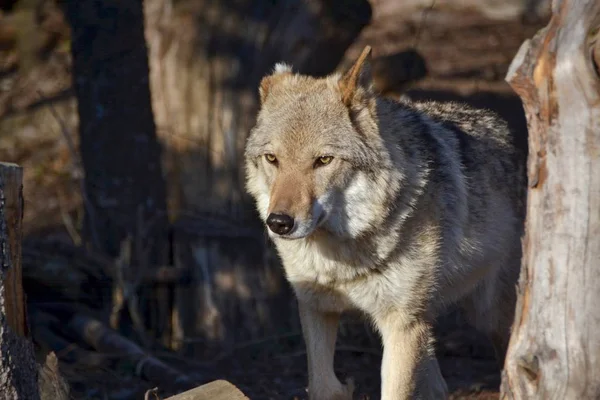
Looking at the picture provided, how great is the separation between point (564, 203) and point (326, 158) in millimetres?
1582

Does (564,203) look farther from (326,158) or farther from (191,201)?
(191,201)

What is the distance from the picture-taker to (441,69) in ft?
26.7

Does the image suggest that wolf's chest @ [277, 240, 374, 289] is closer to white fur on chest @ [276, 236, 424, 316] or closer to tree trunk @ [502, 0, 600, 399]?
white fur on chest @ [276, 236, 424, 316]

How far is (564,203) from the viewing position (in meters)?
3.13

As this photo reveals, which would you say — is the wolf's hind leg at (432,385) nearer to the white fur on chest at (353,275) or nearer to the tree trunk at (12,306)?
the white fur on chest at (353,275)

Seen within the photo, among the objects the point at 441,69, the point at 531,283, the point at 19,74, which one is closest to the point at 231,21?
the point at 441,69

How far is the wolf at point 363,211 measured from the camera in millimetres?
4477

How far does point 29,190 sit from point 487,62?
454 cm

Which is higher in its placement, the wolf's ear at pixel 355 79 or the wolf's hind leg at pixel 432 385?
the wolf's ear at pixel 355 79

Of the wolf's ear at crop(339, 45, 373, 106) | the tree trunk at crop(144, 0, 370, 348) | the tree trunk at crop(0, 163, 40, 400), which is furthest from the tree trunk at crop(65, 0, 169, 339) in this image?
the tree trunk at crop(0, 163, 40, 400)

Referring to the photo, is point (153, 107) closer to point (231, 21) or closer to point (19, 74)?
point (231, 21)

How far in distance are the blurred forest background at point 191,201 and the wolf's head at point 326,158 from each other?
2.15m

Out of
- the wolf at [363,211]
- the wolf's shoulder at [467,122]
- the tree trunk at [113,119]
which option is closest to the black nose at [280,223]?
the wolf at [363,211]

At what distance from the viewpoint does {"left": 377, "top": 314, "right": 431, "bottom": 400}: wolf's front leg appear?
4672 mm
